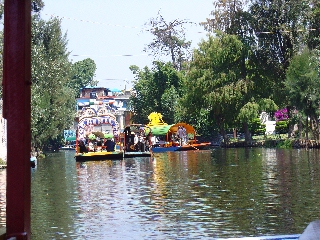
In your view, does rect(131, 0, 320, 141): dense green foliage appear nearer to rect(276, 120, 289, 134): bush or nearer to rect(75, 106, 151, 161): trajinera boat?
rect(276, 120, 289, 134): bush

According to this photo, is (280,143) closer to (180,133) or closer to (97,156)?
(180,133)

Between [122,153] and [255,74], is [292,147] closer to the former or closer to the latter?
[255,74]

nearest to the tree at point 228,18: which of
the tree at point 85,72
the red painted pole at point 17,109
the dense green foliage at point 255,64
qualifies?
the dense green foliage at point 255,64

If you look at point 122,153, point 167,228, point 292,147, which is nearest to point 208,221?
point 167,228

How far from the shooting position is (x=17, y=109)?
5.75 meters

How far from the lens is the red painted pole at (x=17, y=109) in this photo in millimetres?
5742

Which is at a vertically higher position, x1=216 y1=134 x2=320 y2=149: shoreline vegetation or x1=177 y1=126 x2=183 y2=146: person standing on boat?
x1=177 y1=126 x2=183 y2=146: person standing on boat

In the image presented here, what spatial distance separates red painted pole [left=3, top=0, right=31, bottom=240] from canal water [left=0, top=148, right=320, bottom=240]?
6.06 meters

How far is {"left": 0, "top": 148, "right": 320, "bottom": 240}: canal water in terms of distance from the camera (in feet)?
41.5

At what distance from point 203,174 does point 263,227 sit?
47.7 ft

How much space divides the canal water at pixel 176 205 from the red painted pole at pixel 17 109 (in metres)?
6.06

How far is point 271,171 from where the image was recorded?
27.3 meters

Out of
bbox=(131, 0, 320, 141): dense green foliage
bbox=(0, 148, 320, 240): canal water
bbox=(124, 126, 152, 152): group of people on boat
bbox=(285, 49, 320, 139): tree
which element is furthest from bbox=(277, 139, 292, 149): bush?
bbox=(0, 148, 320, 240): canal water

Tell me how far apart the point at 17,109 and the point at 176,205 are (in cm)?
1110
